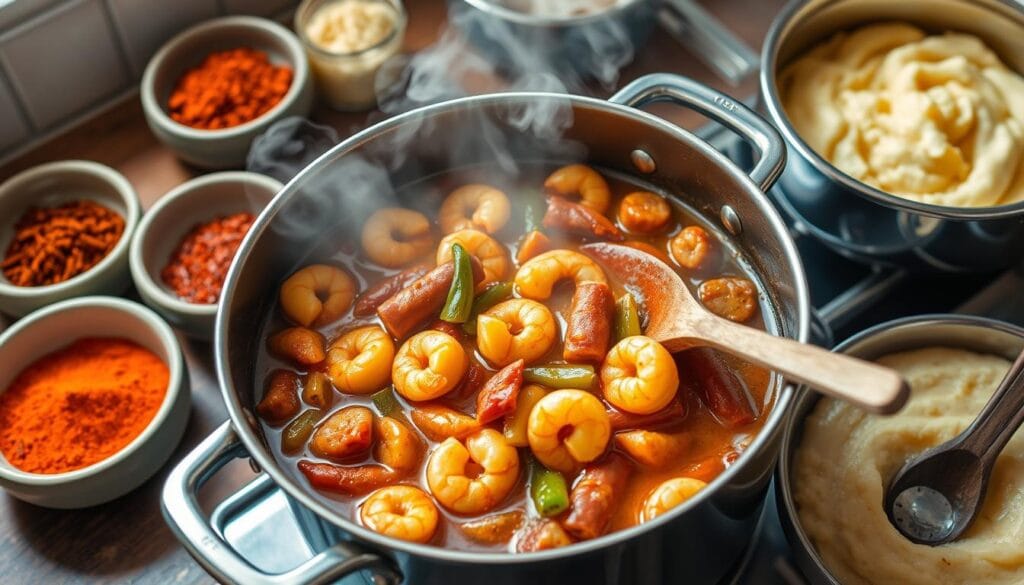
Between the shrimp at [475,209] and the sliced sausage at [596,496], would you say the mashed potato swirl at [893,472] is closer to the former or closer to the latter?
the sliced sausage at [596,496]

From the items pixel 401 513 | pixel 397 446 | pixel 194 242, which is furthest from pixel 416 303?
pixel 194 242

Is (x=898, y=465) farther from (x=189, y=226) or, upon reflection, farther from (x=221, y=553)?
(x=189, y=226)

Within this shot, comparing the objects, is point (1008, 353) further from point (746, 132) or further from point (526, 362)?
point (526, 362)

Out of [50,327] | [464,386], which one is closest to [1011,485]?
[464,386]

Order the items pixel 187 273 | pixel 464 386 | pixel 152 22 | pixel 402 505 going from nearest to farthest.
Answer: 1. pixel 402 505
2. pixel 464 386
3. pixel 187 273
4. pixel 152 22

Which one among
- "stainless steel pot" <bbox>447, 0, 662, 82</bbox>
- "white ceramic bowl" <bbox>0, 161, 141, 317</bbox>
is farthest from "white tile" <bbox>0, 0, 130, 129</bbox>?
"stainless steel pot" <bbox>447, 0, 662, 82</bbox>

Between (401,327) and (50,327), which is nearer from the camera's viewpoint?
(401,327)
